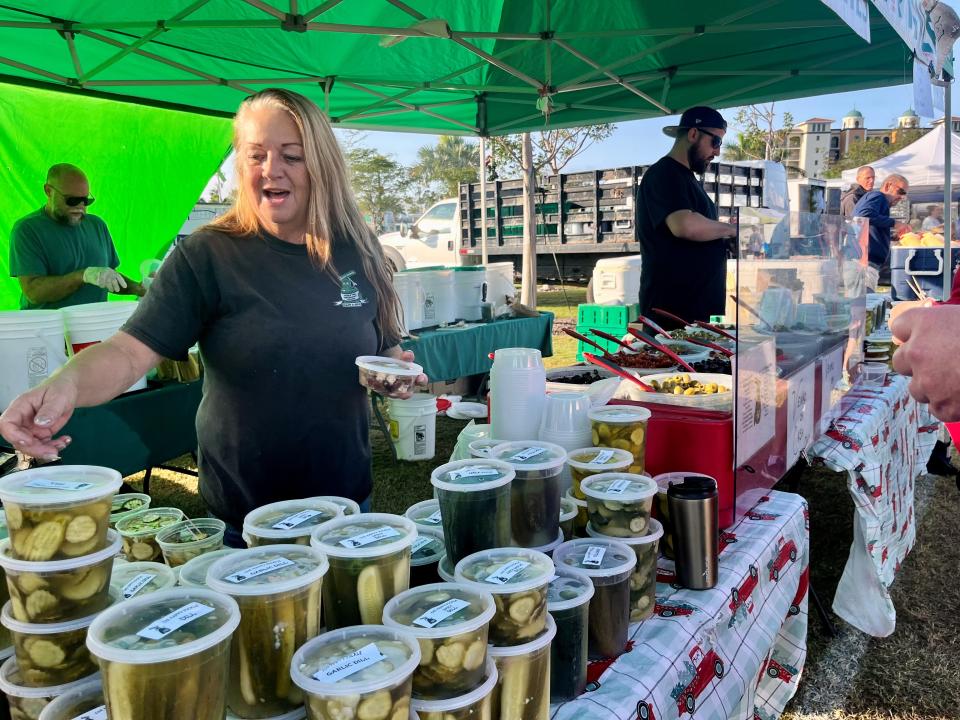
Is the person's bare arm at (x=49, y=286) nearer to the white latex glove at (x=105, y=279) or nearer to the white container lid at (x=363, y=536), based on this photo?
the white latex glove at (x=105, y=279)

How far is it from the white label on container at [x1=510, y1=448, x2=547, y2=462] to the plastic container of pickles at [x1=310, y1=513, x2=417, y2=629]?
346 millimetres

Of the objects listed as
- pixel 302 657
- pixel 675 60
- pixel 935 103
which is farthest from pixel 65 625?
pixel 675 60

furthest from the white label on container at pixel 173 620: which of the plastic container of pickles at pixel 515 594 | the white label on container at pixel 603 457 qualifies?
the white label on container at pixel 603 457

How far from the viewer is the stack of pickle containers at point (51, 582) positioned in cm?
83

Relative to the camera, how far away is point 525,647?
0.90m

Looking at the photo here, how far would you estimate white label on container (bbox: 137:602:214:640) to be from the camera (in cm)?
75

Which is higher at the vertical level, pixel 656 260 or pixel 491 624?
pixel 656 260

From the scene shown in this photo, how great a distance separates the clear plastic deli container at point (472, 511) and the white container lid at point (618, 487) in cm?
18

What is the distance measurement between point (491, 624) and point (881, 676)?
2293 millimetres

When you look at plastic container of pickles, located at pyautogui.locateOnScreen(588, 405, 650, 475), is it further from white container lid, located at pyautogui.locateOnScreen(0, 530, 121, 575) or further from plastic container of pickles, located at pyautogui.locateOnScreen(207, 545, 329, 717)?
white container lid, located at pyautogui.locateOnScreen(0, 530, 121, 575)

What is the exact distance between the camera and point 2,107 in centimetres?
493

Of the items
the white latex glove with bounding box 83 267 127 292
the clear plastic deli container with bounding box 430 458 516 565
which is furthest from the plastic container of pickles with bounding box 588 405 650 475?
the white latex glove with bounding box 83 267 127 292

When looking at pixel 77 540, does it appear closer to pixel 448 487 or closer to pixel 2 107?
pixel 448 487

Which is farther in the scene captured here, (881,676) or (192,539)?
(881,676)
